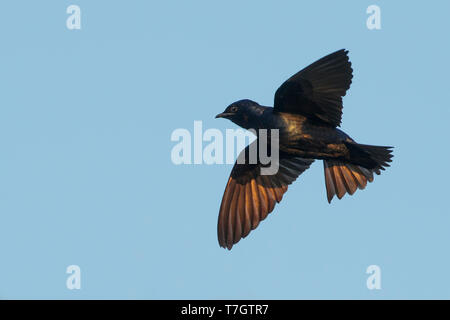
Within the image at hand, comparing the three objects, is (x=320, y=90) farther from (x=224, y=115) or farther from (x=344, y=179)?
(x=344, y=179)

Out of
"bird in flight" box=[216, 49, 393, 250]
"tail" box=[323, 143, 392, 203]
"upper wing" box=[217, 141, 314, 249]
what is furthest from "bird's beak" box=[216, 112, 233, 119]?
"tail" box=[323, 143, 392, 203]

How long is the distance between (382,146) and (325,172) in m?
1.36

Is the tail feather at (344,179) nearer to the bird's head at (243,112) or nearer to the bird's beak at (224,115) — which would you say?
the bird's head at (243,112)

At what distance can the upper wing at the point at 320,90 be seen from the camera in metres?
20.0

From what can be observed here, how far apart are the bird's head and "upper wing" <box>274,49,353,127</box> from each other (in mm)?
357

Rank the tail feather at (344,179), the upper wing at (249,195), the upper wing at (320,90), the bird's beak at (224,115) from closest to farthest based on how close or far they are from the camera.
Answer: the upper wing at (320,90)
the bird's beak at (224,115)
the tail feather at (344,179)
the upper wing at (249,195)

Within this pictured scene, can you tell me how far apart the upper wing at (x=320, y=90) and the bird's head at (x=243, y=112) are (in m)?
0.36

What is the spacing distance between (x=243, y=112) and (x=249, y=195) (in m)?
1.88

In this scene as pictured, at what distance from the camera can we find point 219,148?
2147cm

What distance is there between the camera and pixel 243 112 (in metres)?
20.6

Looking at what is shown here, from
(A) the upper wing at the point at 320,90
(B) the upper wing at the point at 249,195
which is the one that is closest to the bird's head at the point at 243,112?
(A) the upper wing at the point at 320,90
